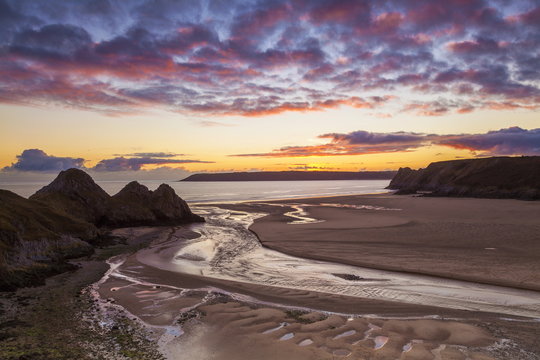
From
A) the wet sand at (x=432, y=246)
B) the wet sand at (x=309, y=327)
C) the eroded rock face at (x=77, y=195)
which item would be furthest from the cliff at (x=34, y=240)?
the wet sand at (x=432, y=246)

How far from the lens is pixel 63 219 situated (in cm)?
2053

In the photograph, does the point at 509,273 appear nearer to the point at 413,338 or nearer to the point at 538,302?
the point at 538,302

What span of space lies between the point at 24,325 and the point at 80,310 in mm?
1485

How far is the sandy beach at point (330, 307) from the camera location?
24.7ft

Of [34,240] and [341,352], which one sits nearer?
[341,352]

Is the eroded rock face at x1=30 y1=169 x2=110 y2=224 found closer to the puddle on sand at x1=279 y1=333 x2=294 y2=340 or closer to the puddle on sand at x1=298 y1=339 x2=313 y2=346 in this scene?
the puddle on sand at x1=279 y1=333 x2=294 y2=340

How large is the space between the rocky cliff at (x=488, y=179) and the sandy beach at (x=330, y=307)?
49.6 m

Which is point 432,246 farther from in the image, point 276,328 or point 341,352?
point 341,352

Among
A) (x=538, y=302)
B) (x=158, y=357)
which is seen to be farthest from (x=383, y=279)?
(x=158, y=357)

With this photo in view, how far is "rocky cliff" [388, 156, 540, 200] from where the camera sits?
61.9 meters

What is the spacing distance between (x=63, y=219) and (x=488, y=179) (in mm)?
77982

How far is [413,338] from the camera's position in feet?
26.1

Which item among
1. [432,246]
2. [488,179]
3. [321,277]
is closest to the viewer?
[321,277]

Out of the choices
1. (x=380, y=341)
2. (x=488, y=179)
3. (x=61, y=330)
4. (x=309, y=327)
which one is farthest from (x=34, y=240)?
(x=488, y=179)
